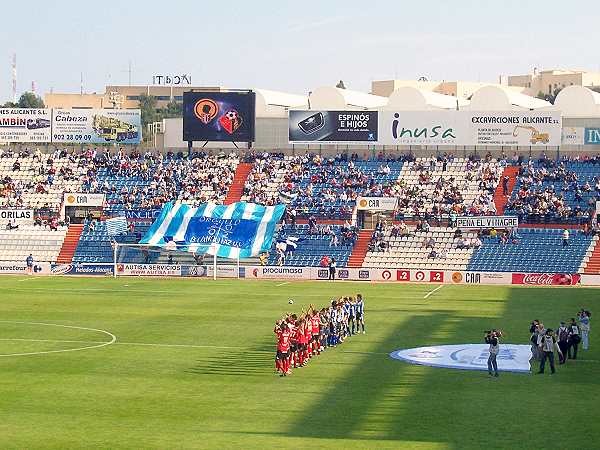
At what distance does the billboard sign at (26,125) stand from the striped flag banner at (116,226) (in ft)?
62.7

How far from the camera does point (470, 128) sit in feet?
316

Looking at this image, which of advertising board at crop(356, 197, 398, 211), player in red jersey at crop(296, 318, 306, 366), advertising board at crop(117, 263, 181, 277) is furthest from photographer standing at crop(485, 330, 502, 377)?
advertising board at crop(356, 197, 398, 211)

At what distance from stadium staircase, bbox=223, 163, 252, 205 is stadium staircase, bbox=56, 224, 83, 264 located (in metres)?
11.9

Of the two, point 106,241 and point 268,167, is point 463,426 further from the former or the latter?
point 268,167

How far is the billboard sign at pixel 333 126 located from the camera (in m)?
97.5

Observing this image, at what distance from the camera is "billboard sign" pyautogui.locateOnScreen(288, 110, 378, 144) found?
97500 millimetres

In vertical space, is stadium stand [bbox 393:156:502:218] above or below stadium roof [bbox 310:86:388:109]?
below

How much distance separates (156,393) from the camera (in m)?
35.1

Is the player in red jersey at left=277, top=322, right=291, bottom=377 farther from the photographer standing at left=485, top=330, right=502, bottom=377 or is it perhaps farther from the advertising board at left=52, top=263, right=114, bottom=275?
the advertising board at left=52, top=263, right=114, bottom=275

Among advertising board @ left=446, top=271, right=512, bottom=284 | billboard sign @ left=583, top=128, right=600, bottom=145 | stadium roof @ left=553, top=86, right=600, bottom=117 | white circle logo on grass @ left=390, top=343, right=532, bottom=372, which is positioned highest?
stadium roof @ left=553, top=86, right=600, bottom=117

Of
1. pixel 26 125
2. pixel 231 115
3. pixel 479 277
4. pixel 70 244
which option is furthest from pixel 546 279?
pixel 26 125

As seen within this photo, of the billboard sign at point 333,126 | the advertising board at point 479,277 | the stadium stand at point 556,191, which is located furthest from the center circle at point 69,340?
the billboard sign at point 333,126

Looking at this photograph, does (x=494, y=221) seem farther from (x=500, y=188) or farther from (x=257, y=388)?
(x=257, y=388)

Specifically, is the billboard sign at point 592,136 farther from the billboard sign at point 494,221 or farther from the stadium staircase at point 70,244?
the stadium staircase at point 70,244
